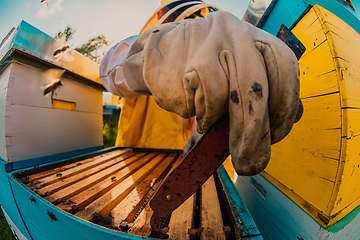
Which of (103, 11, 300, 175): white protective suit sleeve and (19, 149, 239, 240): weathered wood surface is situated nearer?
(103, 11, 300, 175): white protective suit sleeve

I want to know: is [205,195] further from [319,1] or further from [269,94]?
[319,1]

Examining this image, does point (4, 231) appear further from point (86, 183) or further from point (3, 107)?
point (86, 183)

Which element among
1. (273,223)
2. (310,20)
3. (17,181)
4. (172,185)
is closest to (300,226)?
(273,223)

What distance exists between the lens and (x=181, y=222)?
57 centimetres

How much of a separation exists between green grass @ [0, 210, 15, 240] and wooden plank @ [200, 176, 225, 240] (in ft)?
5.90

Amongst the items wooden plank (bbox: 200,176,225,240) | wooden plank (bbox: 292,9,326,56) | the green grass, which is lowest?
the green grass

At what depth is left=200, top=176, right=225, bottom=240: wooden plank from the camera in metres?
0.50

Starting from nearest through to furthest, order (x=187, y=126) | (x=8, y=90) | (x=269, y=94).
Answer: (x=269, y=94) < (x=8, y=90) < (x=187, y=126)

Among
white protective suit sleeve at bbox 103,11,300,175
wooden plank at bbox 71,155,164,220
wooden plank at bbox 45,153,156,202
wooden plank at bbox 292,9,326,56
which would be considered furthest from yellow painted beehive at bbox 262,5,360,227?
wooden plank at bbox 45,153,156,202

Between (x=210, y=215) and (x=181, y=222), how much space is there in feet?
0.41

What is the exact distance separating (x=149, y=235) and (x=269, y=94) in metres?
0.56

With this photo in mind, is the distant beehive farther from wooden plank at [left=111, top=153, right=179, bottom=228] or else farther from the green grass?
wooden plank at [left=111, top=153, right=179, bottom=228]

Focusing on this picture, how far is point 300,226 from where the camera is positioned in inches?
23.6

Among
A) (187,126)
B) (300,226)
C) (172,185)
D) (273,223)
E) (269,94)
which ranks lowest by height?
(273,223)
